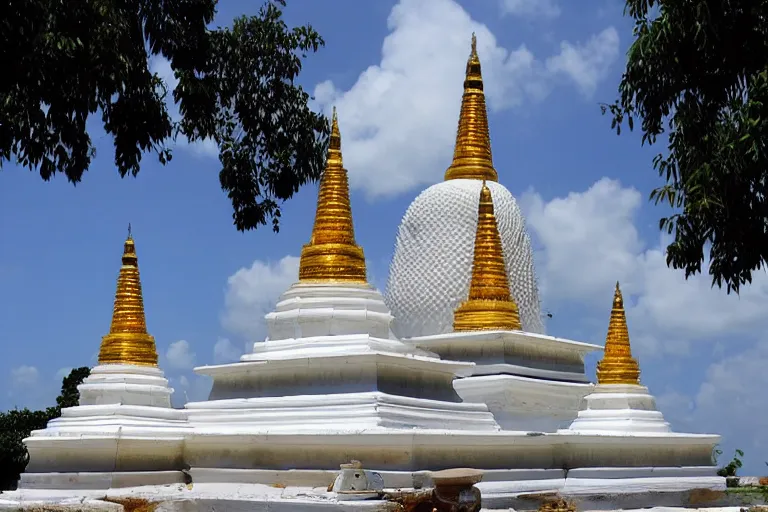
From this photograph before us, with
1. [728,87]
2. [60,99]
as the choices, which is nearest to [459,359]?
[728,87]

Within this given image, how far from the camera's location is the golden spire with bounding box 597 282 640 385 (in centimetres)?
2478

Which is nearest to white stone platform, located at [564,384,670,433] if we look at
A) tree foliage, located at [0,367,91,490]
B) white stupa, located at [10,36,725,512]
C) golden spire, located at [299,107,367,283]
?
white stupa, located at [10,36,725,512]

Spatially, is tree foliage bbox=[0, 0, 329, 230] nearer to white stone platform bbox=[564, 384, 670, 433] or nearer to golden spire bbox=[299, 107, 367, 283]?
golden spire bbox=[299, 107, 367, 283]

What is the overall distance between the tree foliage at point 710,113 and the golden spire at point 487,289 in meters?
8.88

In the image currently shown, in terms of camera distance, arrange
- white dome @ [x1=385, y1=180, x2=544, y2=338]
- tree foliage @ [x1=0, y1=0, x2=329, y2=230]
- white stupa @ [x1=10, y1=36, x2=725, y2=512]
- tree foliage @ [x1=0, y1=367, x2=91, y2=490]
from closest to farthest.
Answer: tree foliage @ [x1=0, y1=0, x2=329, y2=230] → white stupa @ [x1=10, y1=36, x2=725, y2=512] → white dome @ [x1=385, y1=180, x2=544, y2=338] → tree foliage @ [x1=0, y1=367, x2=91, y2=490]

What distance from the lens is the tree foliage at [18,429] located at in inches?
1236

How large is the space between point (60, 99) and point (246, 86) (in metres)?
5.03

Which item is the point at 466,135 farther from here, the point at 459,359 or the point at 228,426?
the point at 228,426

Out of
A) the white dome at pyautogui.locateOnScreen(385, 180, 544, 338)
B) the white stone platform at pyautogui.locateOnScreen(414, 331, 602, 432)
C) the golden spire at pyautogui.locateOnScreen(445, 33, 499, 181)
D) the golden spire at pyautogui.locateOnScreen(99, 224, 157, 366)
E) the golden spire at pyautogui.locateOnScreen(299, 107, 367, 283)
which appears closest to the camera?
the golden spire at pyautogui.locateOnScreen(299, 107, 367, 283)

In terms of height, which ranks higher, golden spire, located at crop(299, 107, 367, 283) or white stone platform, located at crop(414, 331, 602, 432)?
golden spire, located at crop(299, 107, 367, 283)

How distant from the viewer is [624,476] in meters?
22.9

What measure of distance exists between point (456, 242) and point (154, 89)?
37.4 feet

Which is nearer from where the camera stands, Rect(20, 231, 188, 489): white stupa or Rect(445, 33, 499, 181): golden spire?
Rect(20, 231, 188, 489): white stupa

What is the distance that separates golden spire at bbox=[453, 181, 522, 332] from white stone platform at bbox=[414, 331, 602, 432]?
44 centimetres
